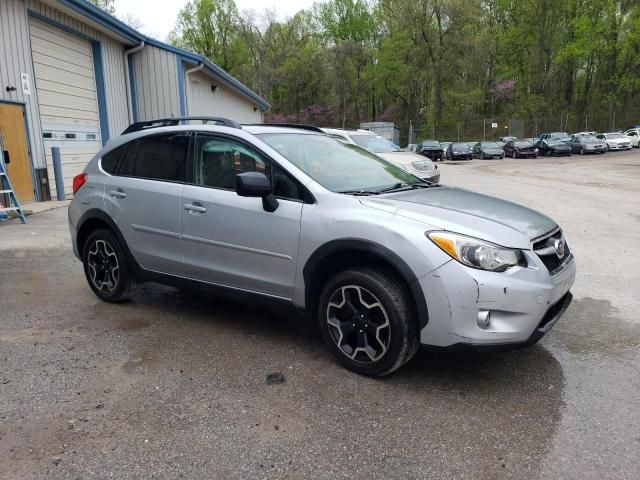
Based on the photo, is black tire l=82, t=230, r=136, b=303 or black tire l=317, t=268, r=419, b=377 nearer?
black tire l=317, t=268, r=419, b=377

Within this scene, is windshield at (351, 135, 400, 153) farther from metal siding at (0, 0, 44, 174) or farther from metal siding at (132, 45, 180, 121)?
metal siding at (0, 0, 44, 174)

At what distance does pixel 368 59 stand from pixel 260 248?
210ft

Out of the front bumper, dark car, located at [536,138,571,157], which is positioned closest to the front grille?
the front bumper

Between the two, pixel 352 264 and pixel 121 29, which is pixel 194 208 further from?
pixel 121 29

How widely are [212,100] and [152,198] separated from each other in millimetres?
17542

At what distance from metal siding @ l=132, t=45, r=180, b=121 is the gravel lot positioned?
12286 millimetres

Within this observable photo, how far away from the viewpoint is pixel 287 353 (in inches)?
159

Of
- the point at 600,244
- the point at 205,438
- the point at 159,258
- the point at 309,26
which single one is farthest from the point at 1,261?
the point at 309,26

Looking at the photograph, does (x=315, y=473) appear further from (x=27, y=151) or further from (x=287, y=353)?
(x=27, y=151)

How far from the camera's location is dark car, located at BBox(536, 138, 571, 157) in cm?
3666

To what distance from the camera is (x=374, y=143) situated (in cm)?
1391

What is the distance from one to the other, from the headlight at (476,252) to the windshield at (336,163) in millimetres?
908

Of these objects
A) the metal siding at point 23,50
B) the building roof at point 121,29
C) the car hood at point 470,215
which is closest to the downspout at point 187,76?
the building roof at point 121,29

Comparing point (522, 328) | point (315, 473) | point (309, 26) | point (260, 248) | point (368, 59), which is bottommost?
point (315, 473)
